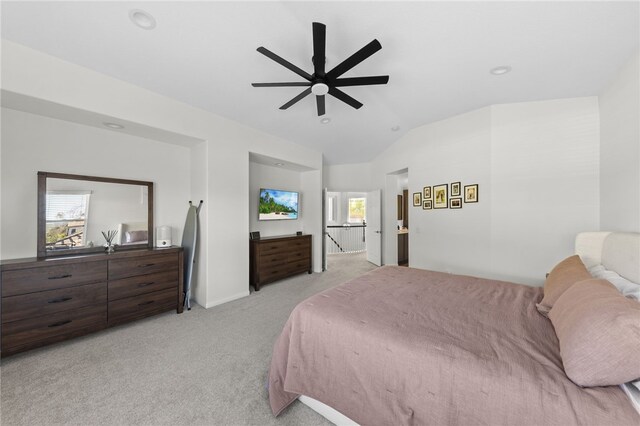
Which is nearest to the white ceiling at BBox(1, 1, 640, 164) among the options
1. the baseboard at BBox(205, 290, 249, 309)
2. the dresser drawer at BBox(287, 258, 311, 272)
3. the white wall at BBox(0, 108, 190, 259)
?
the white wall at BBox(0, 108, 190, 259)

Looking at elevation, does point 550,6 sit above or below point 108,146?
above

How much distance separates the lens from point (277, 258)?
429 centimetres

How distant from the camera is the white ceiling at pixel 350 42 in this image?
179cm

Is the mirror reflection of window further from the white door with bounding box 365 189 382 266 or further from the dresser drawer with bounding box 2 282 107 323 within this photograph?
the white door with bounding box 365 189 382 266

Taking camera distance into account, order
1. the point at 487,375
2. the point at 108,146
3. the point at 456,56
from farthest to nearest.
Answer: the point at 108,146, the point at 456,56, the point at 487,375

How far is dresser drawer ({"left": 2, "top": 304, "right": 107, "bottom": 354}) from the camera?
2.00 m

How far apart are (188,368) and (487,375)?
2.16 metres

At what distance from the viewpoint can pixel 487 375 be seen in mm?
969

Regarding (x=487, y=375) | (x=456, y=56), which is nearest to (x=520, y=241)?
(x=456, y=56)

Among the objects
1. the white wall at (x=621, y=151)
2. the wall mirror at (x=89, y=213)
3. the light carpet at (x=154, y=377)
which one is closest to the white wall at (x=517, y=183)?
the white wall at (x=621, y=151)

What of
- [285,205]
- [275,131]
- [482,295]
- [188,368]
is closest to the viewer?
[482,295]

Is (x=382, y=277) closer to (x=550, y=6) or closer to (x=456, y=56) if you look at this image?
(x=456, y=56)

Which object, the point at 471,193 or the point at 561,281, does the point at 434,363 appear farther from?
the point at 471,193

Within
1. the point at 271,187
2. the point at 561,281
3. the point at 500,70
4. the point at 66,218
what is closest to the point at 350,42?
the point at 500,70
